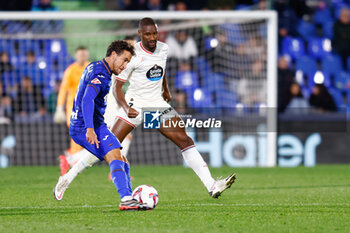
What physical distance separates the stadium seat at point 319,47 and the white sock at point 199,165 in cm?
1013

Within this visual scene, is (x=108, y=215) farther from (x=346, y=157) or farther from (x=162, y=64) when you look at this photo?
(x=346, y=157)

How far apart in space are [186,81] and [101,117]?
7629mm

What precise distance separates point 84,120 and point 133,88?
1.73 metres

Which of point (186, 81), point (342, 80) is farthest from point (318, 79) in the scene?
point (186, 81)

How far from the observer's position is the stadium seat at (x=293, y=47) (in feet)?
55.1

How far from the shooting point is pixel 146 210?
Answer: 6.61 metres

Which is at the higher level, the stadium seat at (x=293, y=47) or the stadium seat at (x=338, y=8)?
the stadium seat at (x=338, y=8)

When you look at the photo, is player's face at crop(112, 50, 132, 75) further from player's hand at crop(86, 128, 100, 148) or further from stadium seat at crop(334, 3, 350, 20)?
stadium seat at crop(334, 3, 350, 20)

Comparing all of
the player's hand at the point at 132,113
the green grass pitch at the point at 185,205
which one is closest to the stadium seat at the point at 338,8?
the green grass pitch at the point at 185,205

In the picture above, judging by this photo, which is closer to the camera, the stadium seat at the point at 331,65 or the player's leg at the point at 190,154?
the player's leg at the point at 190,154

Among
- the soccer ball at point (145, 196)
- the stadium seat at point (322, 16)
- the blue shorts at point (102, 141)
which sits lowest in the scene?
the soccer ball at point (145, 196)

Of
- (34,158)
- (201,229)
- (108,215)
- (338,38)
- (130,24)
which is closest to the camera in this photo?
(201,229)

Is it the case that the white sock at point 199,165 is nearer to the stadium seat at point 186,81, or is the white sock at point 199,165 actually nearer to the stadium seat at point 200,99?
the stadium seat at point 200,99

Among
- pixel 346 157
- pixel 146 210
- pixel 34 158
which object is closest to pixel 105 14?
pixel 34 158
